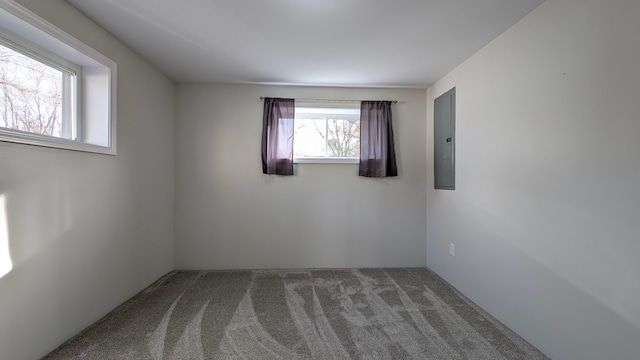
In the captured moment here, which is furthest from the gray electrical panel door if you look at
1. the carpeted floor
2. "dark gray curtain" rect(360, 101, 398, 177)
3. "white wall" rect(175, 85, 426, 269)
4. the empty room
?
the carpeted floor

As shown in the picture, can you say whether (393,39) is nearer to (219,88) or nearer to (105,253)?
(219,88)

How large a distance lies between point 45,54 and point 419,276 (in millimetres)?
3786

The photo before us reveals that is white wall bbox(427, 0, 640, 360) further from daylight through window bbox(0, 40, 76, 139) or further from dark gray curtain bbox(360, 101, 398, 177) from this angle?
daylight through window bbox(0, 40, 76, 139)

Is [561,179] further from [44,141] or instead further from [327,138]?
[44,141]

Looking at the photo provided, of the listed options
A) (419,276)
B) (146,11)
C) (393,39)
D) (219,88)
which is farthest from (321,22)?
(419,276)

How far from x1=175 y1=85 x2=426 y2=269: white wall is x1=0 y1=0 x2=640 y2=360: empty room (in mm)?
25

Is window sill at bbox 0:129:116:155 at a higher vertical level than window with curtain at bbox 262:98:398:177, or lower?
lower

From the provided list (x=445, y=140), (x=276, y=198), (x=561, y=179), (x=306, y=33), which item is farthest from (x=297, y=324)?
(x=445, y=140)

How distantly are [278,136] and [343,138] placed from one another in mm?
826

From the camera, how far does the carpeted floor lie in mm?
1817

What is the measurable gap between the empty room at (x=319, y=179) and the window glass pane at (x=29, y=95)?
13 millimetres

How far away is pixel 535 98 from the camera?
1.87m

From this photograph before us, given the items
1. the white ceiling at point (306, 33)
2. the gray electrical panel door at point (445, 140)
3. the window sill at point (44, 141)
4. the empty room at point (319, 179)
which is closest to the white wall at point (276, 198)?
the empty room at point (319, 179)

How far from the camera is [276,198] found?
3432 mm
